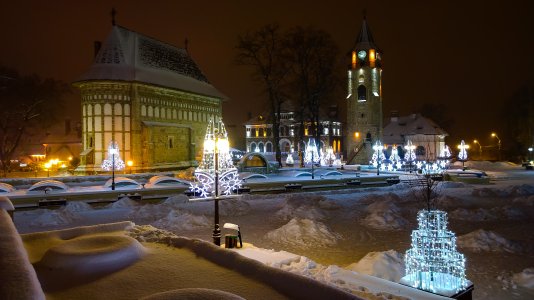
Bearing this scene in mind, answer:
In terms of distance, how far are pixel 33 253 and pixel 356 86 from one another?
166 ft

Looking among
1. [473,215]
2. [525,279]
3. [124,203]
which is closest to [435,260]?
[525,279]

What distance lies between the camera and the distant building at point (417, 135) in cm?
6347

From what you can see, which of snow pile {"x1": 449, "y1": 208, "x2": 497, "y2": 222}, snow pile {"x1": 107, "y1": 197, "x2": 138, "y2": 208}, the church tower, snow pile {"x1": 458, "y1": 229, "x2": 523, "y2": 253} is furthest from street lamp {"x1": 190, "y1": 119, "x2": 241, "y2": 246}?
the church tower

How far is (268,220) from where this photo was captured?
17.5 meters

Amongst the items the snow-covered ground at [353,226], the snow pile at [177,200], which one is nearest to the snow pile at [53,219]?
the snow-covered ground at [353,226]

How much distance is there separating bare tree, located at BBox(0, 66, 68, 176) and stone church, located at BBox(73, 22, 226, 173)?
11.3m

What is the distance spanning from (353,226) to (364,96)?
40046mm

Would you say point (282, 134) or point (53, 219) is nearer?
point (53, 219)

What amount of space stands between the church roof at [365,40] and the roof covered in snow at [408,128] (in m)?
18.2

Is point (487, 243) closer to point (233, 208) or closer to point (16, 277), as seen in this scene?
point (233, 208)

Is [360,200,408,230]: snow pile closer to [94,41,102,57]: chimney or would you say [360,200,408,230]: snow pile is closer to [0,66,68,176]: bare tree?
[94,41,102,57]: chimney

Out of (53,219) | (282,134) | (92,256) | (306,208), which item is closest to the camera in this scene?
(92,256)

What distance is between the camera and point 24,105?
44250mm

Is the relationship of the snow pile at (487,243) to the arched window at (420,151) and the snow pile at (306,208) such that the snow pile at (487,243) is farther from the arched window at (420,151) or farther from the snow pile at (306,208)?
the arched window at (420,151)
